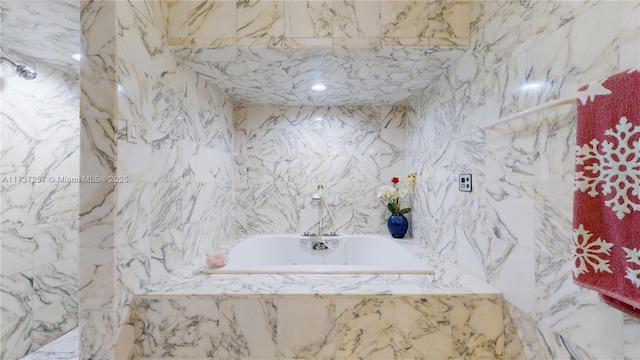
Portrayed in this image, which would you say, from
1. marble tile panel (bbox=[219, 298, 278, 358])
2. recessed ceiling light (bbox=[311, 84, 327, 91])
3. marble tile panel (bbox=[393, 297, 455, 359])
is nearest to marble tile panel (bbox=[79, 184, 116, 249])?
marble tile panel (bbox=[219, 298, 278, 358])

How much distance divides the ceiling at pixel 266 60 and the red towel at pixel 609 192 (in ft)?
3.05


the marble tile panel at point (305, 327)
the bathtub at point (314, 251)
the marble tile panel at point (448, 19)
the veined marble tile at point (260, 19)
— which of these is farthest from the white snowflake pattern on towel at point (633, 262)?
the veined marble tile at point (260, 19)

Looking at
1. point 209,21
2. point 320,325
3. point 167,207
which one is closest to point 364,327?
point 320,325

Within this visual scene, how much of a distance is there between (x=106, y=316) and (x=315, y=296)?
2.75ft

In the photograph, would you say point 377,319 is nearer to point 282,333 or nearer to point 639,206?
point 282,333

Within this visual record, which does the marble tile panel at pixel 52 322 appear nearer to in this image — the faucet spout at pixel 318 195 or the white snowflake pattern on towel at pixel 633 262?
the faucet spout at pixel 318 195

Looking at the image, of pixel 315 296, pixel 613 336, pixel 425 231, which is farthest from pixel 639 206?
pixel 425 231

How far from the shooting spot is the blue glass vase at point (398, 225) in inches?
87.9

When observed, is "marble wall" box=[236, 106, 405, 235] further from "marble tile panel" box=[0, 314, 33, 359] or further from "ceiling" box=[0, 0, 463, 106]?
"marble tile panel" box=[0, 314, 33, 359]

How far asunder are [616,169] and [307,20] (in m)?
1.38

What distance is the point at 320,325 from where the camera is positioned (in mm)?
1142

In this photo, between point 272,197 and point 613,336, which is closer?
point 613,336

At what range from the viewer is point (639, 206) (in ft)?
1.91

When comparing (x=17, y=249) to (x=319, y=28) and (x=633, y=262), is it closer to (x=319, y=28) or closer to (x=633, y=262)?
(x=319, y=28)
